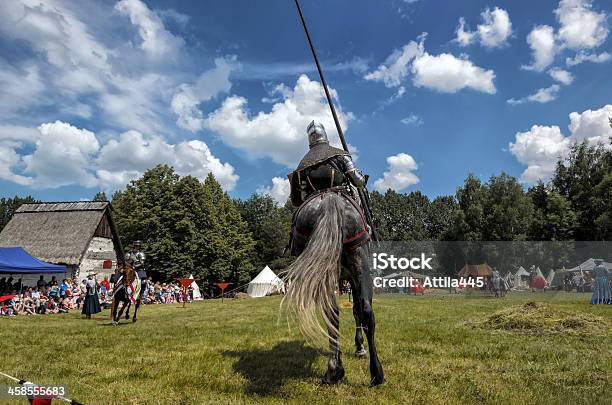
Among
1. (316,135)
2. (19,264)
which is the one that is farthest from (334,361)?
(19,264)

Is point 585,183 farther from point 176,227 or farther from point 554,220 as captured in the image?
point 176,227

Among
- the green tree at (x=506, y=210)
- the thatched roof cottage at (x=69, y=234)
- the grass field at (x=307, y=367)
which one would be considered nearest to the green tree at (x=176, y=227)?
Result: the thatched roof cottage at (x=69, y=234)

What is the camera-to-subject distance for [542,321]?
887cm

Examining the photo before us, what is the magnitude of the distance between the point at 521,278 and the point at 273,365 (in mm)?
27861

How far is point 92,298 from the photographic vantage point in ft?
55.5

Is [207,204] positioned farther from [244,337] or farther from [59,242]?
[244,337]

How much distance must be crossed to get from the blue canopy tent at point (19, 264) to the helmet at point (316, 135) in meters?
20.4

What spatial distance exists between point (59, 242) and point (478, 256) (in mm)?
33978

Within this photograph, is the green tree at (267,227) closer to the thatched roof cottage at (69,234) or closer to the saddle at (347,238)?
the thatched roof cottage at (69,234)

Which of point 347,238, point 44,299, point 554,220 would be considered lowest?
point 44,299

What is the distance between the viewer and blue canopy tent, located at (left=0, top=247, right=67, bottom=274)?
66.2 feet

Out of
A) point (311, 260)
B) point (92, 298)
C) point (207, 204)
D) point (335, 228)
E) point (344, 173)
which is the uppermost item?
point (207, 204)

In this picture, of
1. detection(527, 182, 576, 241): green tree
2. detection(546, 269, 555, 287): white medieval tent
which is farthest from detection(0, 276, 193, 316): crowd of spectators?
detection(527, 182, 576, 241): green tree

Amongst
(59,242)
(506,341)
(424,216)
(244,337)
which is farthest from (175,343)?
(424,216)
